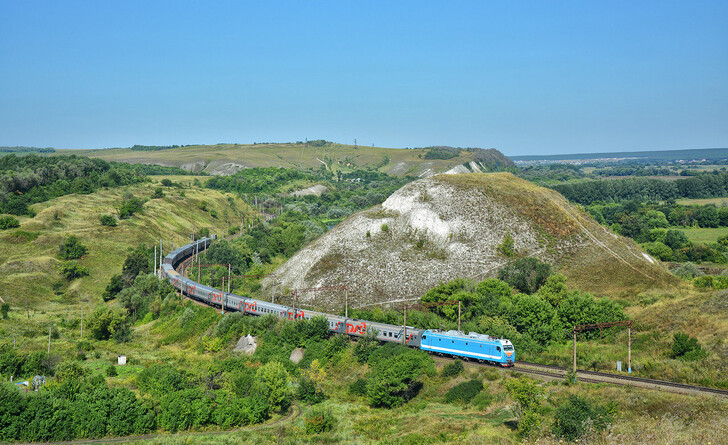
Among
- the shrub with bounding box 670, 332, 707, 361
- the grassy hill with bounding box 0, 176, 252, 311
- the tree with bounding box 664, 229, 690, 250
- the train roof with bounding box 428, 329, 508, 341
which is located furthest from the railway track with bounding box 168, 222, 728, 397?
the tree with bounding box 664, 229, 690, 250

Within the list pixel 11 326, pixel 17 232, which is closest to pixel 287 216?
pixel 17 232

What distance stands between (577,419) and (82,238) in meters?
115

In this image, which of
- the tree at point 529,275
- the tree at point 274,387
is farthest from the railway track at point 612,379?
the tree at point 529,275

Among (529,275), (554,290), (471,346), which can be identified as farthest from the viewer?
(529,275)

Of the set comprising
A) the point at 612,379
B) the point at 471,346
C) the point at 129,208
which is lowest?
the point at 612,379

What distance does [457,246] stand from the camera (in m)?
88.4

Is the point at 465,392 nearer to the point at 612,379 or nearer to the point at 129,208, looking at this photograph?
the point at 612,379

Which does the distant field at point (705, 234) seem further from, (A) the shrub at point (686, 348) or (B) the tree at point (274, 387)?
(B) the tree at point (274, 387)

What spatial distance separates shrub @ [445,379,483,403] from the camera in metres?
48.0

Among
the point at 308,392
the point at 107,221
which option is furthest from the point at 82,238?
the point at 308,392

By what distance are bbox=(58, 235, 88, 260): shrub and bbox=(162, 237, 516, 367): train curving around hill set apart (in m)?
40.1

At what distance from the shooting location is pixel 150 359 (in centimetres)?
6456

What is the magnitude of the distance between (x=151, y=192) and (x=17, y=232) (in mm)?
65788

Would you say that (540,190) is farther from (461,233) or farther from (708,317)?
(708,317)
